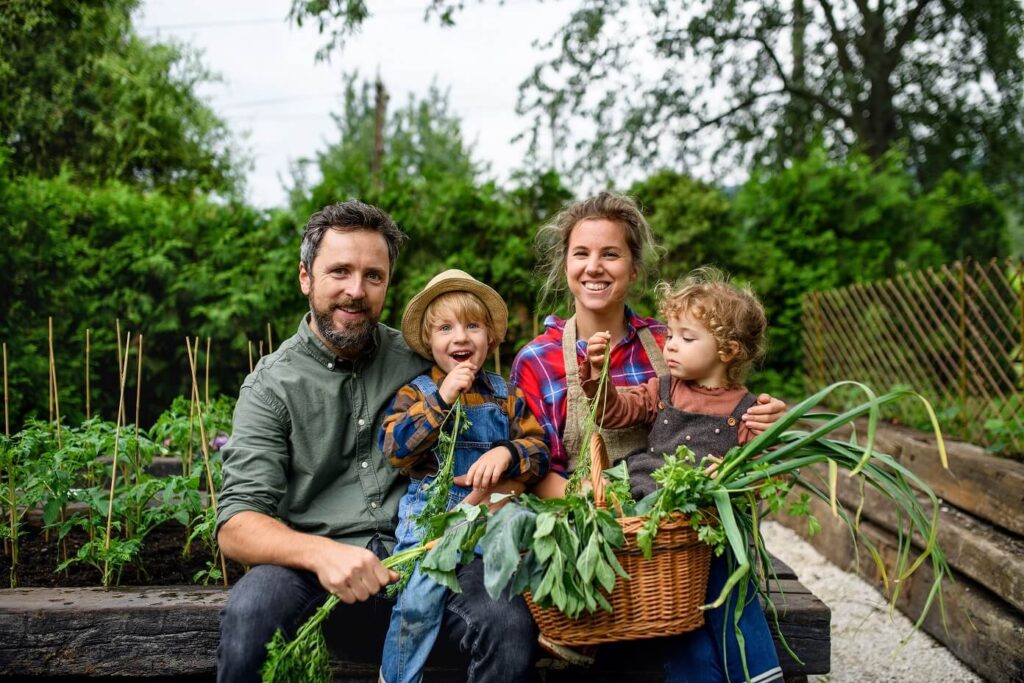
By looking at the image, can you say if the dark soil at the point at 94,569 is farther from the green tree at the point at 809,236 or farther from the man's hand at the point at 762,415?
the green tree at the point at 809,236

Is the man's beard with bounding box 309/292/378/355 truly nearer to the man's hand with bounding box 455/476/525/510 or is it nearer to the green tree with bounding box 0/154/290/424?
the man's hand with bounding box 455/476/525/510

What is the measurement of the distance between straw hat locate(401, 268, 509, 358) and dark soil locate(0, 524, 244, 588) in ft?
4.37

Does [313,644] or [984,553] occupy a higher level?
[313,644]

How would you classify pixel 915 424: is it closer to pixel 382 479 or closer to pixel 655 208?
pixel 655 208

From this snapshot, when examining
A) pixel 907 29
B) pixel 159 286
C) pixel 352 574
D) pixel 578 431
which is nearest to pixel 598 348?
pixel 578 431

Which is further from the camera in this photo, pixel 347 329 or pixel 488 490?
pixel 347 329

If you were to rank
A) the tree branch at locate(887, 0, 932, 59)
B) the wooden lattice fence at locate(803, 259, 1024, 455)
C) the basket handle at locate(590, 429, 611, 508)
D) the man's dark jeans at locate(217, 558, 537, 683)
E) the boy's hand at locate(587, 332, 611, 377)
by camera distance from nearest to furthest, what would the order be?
1. the basket handle at locate(590, 429, 611, 508)
2. the man's dark jeans at locate(217, 558, 537, 683)
3. the boy's hand at locate(587, 332, 611, 377)
4. the wooden lattice fence at locate(803, 259, 1024, 455)
5. the tree branch at locate(887, 0, 932, 59)

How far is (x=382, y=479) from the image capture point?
272cm

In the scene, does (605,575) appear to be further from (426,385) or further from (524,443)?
(426,385)

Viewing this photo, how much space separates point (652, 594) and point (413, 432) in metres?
0.89

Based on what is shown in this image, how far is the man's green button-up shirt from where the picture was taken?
2578 mm

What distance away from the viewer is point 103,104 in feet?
52.3

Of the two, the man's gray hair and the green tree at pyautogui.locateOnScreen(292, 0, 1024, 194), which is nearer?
the man's gray hair

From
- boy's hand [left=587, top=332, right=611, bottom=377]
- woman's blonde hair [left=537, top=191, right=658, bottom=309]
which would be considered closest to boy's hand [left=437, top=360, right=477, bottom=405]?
boy's hand [left=587, top=332, right=611, bottom=377]
